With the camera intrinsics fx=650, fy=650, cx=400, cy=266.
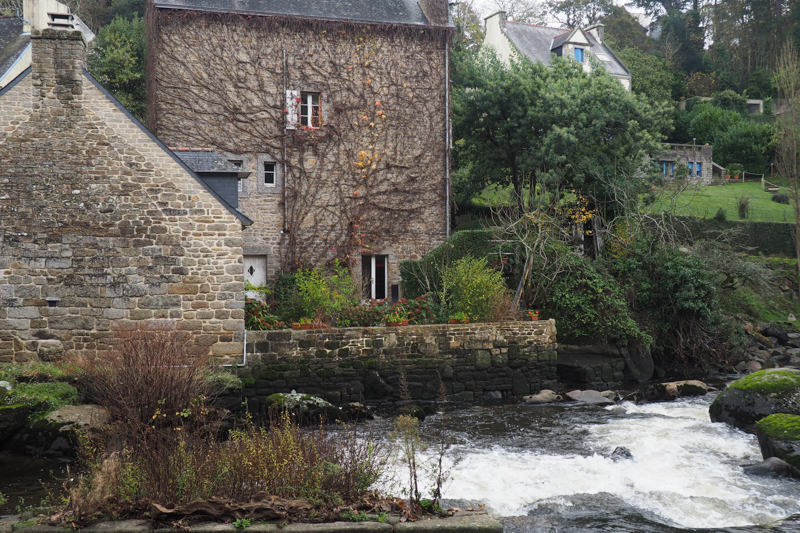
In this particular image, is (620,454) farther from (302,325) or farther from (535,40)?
(535,40)

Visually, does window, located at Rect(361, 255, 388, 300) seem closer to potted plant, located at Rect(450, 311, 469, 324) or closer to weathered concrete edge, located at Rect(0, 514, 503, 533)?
potted plant, located at Rect(450, 311, 469, 324)

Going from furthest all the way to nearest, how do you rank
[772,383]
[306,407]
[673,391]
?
[673,391] → [772,383] → [306,407]

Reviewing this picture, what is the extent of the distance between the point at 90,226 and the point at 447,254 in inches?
357

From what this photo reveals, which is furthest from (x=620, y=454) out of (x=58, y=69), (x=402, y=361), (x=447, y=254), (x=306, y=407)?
(x=58, y=69)

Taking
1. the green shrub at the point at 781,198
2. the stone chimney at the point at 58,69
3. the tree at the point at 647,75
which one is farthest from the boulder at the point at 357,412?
the tree at the point at 647,75

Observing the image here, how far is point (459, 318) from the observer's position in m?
14.1

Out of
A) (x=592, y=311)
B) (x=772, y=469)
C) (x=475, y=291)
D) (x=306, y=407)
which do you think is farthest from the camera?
(x=592, y=311)

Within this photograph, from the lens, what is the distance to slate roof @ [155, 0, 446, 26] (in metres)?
17.3

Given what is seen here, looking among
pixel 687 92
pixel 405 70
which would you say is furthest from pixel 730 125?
pixel 405 70

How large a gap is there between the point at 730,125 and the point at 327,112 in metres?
28.5

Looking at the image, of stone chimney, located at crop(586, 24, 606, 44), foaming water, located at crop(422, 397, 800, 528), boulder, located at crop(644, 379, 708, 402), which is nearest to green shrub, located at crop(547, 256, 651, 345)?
boulder, located at crop(644, 379, 708, 402)

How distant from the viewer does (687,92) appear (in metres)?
41.4

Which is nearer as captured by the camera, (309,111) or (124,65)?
(309,111)

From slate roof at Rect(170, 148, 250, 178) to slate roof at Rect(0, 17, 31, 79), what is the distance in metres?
5.86
